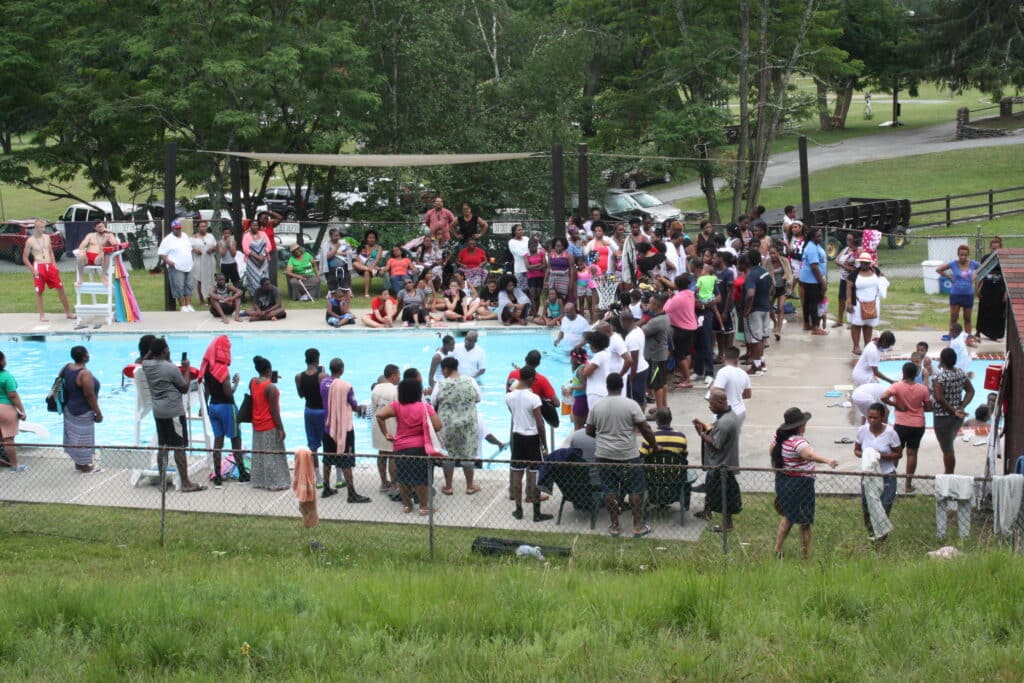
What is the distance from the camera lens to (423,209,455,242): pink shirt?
2353cm

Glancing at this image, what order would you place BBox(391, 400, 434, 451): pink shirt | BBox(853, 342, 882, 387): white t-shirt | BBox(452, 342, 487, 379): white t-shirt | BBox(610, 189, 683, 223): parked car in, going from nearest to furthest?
BBox(391, 400, 434, 451): pink shirt, BBox(853, 342, 882, 387): white t-shirt, BBox(452, 342, 487, 379): white t-shirt, BBox(610, 189, 683, 223): parked car

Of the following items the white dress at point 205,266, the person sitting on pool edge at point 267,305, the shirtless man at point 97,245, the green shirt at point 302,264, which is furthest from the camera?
the green shirt at point 302,264

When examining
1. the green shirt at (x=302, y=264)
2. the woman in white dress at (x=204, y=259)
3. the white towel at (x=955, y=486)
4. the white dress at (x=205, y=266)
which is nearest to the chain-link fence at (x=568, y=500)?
the white towel at (x=955, y=486)

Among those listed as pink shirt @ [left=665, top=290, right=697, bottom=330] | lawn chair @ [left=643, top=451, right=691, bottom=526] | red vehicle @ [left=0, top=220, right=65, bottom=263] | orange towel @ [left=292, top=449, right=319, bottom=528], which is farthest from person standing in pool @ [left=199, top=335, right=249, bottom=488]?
red vehicle @ [left=0, top=220, right=65, bottom=263]

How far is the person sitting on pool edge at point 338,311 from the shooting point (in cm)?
2166

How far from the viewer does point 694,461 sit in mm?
13836

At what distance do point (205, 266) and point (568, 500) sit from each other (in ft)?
46.5

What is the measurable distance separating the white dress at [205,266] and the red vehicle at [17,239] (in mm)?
9843

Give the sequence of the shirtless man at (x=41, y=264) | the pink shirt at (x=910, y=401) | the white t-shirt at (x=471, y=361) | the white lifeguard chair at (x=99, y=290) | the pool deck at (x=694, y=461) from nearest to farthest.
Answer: the pool deck at (x=694, y=461) < the pink shirt at (x=910, y=401) < the white t-shirt at (x=471, y=361) < the white lifeguard chair at (x=99, y=290) < the shirtless man at (x=41, y=264)

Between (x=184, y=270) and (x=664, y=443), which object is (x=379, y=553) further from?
(x=184, y=270)

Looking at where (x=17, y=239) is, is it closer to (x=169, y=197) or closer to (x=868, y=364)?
(x=169, y=197)

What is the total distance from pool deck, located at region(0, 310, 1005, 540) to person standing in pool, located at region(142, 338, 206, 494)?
1.59 ft

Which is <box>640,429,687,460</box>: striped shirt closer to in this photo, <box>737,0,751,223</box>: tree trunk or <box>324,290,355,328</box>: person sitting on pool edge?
<box>324,290,355,328</box>: person sitting on pool edge

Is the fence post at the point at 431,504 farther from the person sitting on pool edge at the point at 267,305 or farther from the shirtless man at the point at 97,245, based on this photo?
the shirtless man at the point at 97,245
